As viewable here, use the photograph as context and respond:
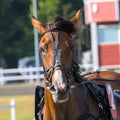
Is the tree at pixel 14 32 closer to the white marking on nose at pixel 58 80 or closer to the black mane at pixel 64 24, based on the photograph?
the black mane at pixel 64 24

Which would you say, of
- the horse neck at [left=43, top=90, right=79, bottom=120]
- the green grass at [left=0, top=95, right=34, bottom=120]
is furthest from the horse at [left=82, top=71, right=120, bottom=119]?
the green grass at [left=0, top=95, right=34, bottom=120]

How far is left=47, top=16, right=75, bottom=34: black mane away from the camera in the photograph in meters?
6.75

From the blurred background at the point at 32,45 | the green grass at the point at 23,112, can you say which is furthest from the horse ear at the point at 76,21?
the green grass at the point at 23,112

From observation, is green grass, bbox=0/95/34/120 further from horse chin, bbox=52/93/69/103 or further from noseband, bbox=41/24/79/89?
horse chin, bbox=52/93/69/103

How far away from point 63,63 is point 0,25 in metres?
52.7

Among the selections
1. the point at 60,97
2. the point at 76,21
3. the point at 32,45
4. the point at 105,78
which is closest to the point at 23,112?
the point at 105,78

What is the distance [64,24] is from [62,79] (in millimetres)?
808

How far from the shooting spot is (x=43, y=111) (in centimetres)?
709

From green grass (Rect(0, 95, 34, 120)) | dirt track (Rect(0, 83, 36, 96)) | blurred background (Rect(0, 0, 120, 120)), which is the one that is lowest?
dirt track (Rect(0, 83, 36, 96))

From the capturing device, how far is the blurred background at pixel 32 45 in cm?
2382

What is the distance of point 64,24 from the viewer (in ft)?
22.2

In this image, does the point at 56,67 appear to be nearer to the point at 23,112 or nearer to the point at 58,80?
the point at 58,80

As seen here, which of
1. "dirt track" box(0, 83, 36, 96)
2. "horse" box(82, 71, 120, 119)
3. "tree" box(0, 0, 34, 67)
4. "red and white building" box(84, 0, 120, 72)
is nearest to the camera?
"horse" box(82, 71, 120, 119)

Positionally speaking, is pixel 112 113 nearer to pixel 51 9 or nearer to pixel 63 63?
pixel 63 63
